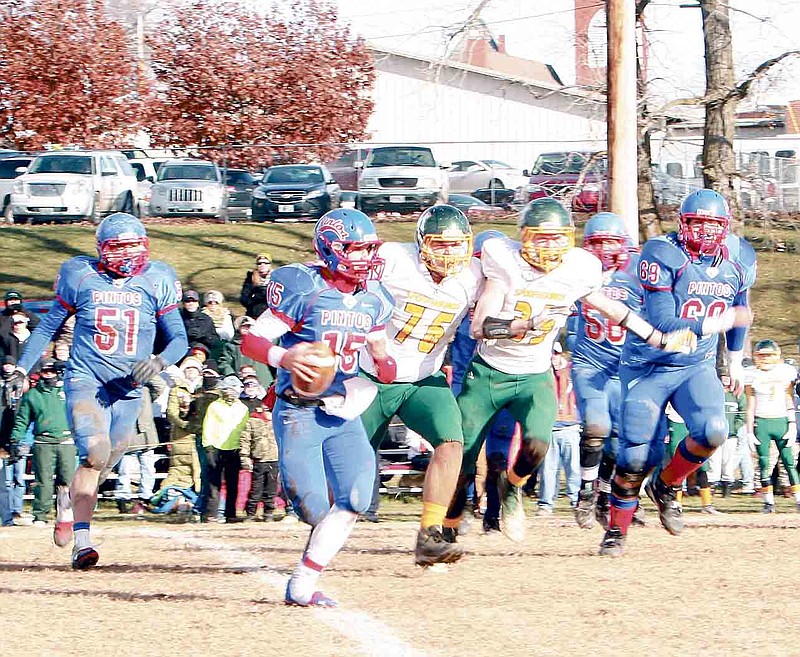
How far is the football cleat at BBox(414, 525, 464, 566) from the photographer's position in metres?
6.81

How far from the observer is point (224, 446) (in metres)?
11.5

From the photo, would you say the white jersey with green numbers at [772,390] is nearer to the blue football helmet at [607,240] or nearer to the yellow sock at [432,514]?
the blue football helmet at [607,240]

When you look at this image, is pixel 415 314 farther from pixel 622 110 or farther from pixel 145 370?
pixel 622 110

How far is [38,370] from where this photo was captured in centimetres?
1145

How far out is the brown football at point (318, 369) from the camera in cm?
623

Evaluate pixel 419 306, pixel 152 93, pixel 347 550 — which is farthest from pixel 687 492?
pixel 152 93

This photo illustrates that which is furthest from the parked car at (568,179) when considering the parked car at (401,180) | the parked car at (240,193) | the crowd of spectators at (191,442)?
the crowd of spectators at (191,442)

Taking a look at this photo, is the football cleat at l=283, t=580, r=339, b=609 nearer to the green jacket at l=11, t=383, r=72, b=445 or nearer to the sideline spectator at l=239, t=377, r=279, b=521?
the sideline spectator at l=239, t=377, r=279, b=521

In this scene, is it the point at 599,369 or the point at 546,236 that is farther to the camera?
the point at 599,369

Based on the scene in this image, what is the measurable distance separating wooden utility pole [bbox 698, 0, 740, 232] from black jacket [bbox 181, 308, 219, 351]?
6.80 metres

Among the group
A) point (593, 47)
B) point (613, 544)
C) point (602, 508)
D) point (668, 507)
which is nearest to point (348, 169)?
point (593, 47)

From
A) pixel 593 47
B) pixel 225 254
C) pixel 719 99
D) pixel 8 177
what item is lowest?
pixel 225 254

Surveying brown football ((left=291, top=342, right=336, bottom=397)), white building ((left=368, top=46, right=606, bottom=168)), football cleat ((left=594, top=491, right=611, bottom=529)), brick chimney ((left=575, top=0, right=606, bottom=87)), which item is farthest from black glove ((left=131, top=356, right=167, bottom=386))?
brick chimney ((left=575, top=0, right=606, bottom=87))

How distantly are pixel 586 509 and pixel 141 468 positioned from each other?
455cm
